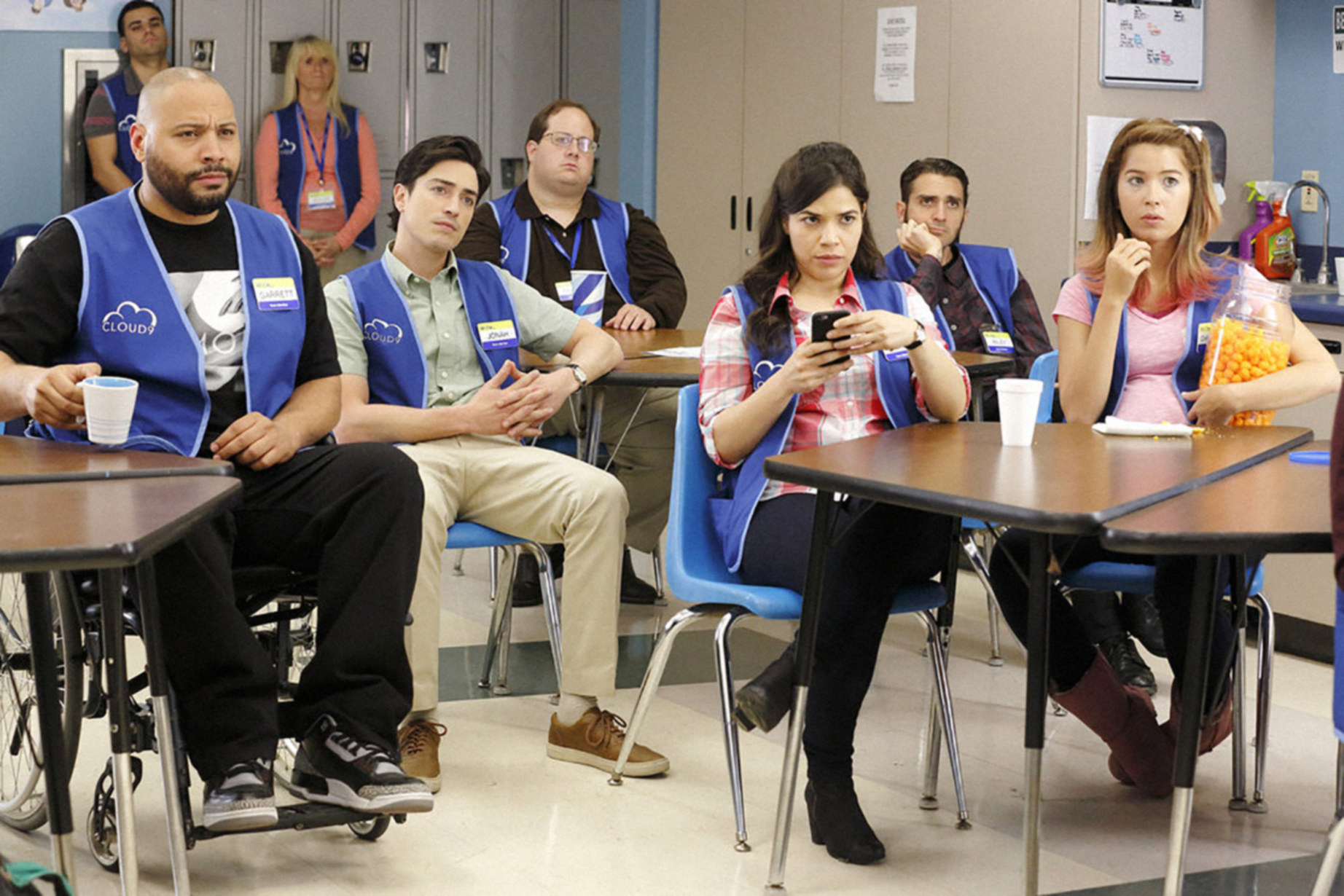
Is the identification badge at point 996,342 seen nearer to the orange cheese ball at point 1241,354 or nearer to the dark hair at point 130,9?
the orange cheese ball at point 1241,354

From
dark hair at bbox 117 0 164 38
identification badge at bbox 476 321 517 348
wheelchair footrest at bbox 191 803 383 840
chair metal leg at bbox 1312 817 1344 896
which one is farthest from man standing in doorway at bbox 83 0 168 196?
chair metal leg at bbox 1312 817 1344 896

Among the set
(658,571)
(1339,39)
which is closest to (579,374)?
(658,571)

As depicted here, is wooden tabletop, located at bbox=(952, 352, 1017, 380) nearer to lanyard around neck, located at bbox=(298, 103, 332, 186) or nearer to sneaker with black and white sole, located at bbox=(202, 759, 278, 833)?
sneaker with black and white sole, located at bbox=(202, 759, 278, 833)

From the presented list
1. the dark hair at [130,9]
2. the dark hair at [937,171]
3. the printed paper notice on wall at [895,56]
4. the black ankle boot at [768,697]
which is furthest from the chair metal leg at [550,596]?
A: the dark hair at [130,9]

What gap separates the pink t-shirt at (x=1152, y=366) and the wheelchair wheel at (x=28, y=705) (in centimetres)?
199

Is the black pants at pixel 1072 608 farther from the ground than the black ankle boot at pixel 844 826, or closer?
farther from the ground

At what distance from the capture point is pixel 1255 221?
17.3 ft

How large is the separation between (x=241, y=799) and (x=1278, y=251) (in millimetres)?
4112

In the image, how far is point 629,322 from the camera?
4.32 m

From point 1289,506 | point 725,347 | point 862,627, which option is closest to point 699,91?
point 725,347

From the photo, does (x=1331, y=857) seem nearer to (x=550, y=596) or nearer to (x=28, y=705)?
(x=550, y=596)

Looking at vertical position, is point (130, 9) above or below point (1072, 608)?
above

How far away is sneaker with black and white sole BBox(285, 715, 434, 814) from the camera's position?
2426 millimetres

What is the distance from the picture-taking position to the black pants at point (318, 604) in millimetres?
2348
